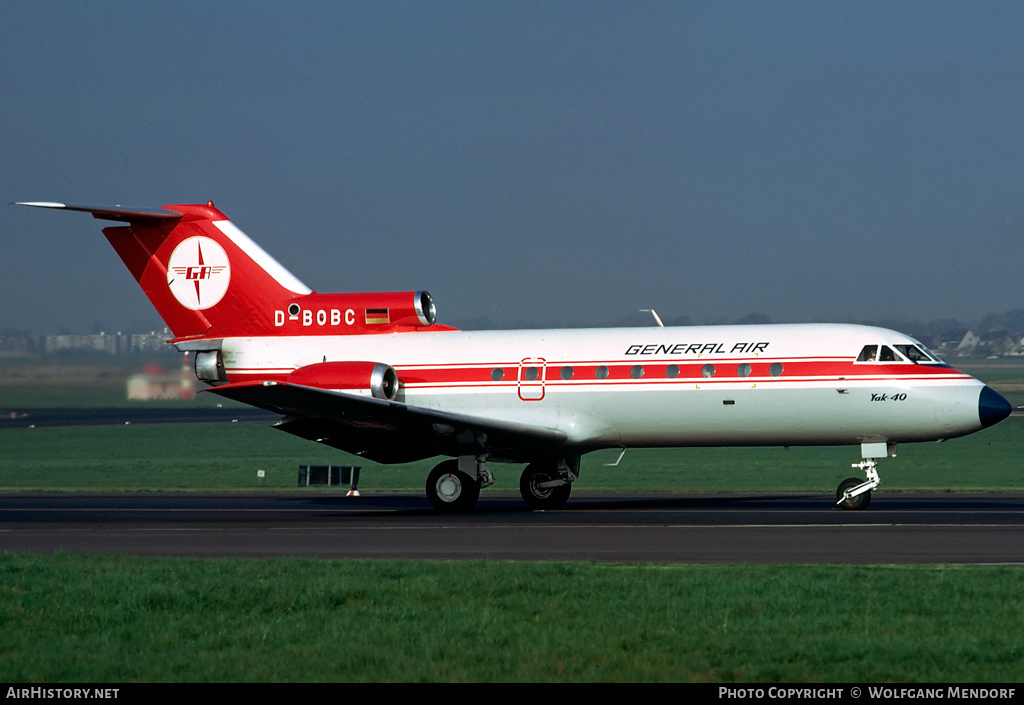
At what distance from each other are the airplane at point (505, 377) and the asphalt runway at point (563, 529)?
1454 mm

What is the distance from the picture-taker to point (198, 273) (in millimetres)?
31406

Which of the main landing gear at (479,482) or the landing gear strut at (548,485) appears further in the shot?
the landing gear strut at (548,485)

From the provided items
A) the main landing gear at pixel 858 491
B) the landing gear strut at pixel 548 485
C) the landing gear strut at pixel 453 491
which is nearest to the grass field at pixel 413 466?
the landing gear strut at pixel 548 485

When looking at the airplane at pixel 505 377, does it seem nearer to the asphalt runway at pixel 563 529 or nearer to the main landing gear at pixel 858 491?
the main landing gear at pixel 858 491

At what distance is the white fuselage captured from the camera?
26.7m

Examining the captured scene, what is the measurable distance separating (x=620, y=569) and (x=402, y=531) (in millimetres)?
7513

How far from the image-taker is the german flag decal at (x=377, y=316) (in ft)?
100

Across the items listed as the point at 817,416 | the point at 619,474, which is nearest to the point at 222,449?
the point at 619,474

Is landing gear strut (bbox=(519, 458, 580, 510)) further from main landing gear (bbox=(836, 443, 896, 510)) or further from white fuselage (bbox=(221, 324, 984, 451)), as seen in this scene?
main landing gear (bbox=(836, 443, 896, 510))

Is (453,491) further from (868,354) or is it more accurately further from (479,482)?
(868,354)

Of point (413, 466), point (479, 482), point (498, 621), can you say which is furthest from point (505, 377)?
point (413, 466)

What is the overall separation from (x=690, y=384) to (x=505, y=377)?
A: 4.09 metres

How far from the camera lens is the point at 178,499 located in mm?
32688
